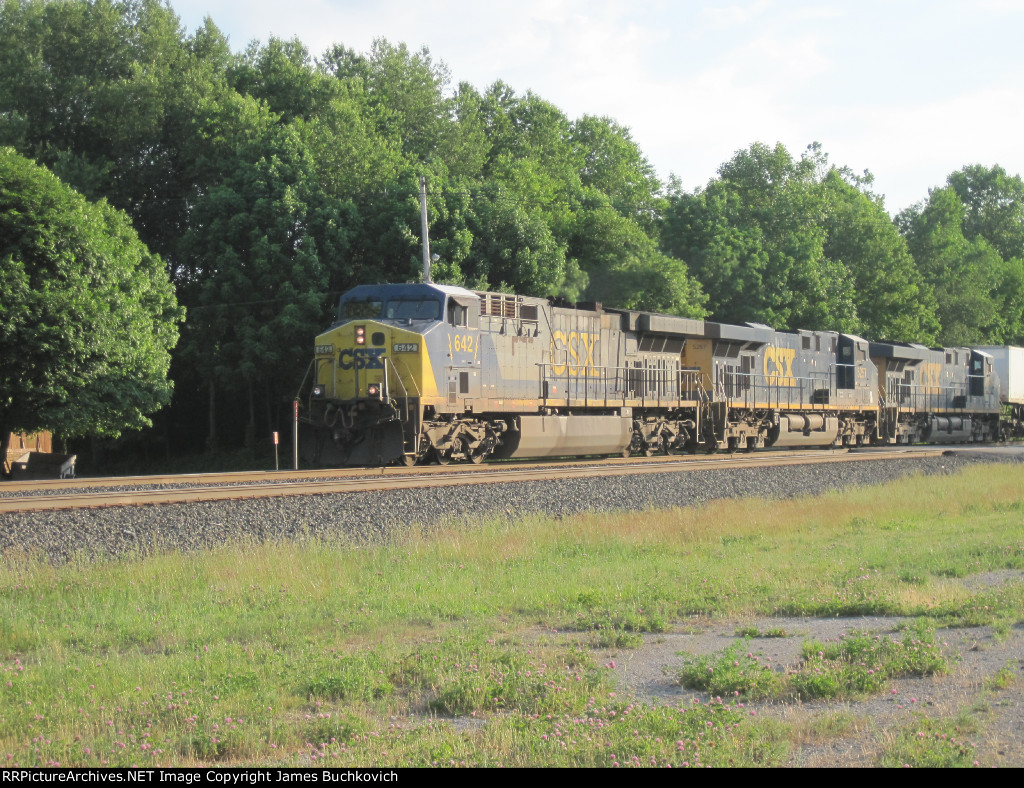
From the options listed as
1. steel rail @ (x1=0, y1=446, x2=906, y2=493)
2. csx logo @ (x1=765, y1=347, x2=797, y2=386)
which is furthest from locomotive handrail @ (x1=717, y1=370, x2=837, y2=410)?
steel rail @ (x1=0, y1=446, x2=906, y2=493)

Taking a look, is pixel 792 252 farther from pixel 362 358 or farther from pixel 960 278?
pixel 362 358

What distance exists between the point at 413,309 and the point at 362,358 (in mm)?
1478

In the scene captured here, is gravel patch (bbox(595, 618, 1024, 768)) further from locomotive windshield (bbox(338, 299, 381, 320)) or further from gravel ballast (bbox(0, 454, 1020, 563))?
locomotive windshield (bbox(338, 299, 381, 320))

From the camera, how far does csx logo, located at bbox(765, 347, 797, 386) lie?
2986 centimetres

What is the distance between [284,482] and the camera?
1605cm

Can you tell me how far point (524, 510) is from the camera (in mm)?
14195

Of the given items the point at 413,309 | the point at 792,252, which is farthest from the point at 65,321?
the point at 792,252

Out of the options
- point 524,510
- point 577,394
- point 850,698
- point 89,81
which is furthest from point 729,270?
point 850,698

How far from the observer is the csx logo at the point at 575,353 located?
2264cm

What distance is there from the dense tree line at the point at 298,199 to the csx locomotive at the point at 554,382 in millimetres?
7401

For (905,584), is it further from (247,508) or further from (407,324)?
(407,324)

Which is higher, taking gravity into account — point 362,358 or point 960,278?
point 960,278

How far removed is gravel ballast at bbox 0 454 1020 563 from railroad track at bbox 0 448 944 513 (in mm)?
441

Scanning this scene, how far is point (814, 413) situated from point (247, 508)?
23.1m
